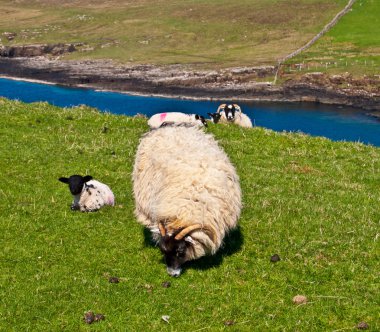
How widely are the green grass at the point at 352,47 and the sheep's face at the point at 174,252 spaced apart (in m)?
76.6

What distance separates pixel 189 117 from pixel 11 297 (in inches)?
545

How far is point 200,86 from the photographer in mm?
84062

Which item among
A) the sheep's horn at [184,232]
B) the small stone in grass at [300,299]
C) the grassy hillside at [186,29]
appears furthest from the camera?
the grassy hillside at [186,29]

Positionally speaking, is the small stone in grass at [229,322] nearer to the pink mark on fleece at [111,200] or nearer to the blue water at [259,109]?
the pink mark on fleece at [111,200]

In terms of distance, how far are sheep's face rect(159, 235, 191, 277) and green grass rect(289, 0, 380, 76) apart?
76554 mm

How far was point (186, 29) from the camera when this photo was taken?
126438 millimetres

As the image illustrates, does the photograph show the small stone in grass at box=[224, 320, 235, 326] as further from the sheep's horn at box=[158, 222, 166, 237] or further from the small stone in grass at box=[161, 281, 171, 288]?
the sheep's horn at box=[158, 222, 166, 237]

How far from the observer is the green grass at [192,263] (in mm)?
8312

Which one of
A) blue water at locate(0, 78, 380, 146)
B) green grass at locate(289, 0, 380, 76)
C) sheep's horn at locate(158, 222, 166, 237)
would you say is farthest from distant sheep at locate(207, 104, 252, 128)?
green grass at locate(289, 0, 380, 76)

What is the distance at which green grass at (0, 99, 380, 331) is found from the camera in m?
8.31

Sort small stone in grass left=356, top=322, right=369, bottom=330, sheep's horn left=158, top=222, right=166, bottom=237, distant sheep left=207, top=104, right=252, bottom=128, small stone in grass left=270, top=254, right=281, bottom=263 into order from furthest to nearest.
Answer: distant sheep left=207, top=104, right=252, bottom=128 < small stone in grass left=270, top=254, right=281, bottom=263 < sheep's horn left=158, top=222, right=166, bottom=237 < small stone in grass left=356, top=322, right=369, bottom=330

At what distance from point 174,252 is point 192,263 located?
694mm

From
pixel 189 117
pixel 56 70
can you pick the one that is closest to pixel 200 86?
pixel 56 70

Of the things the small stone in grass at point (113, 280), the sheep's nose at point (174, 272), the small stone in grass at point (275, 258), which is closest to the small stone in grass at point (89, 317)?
the small stone in grass at point (113, 280)
